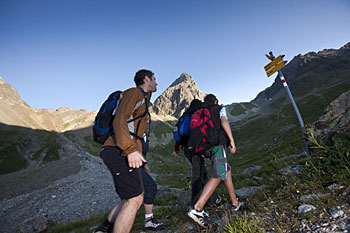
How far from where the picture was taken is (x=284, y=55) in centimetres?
684

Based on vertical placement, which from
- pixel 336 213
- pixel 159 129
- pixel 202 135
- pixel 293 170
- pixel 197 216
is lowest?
pixel 293 170

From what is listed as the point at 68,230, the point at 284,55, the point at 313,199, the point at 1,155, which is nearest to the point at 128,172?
the point at 313,199

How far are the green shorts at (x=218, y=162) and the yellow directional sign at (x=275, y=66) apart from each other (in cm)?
486

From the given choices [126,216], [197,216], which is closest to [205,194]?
[197,216]

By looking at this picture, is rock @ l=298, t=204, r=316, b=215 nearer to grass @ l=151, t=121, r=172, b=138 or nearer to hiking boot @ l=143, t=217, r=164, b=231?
hiking boot @ l=143, t=217, r=164, b=231

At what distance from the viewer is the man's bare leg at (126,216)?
2.88 meters

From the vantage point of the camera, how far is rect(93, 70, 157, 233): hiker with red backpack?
298cm

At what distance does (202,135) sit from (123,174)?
194cm

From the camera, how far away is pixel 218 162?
4168mm

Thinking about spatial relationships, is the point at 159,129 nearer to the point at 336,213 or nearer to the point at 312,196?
the point at 312,196

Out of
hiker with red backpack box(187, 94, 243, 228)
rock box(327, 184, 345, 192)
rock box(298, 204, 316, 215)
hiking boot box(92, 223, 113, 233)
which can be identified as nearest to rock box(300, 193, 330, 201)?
rock box(327, 184, 345, 192)

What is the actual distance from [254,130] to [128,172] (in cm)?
7392

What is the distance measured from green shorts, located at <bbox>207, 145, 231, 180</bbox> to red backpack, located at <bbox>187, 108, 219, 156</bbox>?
21 centimetres

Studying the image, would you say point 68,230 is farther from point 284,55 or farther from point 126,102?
point 284,55
